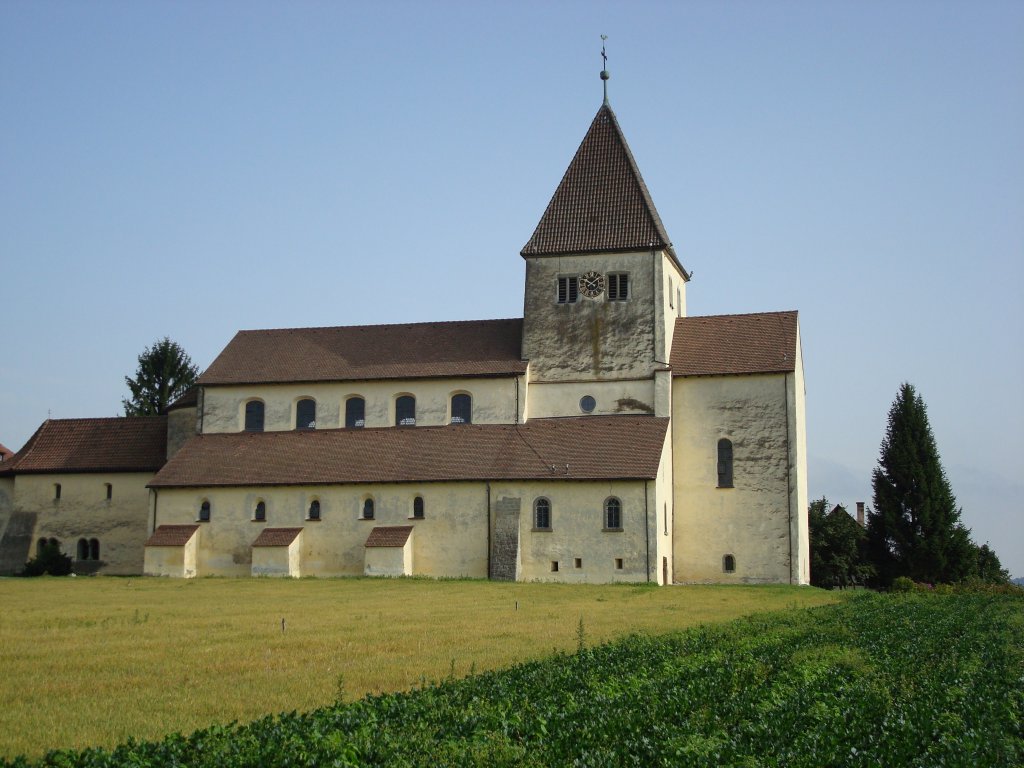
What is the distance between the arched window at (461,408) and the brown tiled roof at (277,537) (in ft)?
28.1

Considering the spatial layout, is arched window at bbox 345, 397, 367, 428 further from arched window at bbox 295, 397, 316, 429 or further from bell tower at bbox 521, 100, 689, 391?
bell tower at bbox 521, 100, 689, 391

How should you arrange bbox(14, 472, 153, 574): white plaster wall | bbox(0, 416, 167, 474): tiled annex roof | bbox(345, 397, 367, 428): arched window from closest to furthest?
bbox(345, 397, 367, 428): arched window < bbox(14, 472, 153, 574): white plaster wall < bbox(0, 416, 167, 474): tiled annex roof

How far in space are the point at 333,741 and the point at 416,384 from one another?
42.2 meters

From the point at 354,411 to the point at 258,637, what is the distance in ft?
97.1

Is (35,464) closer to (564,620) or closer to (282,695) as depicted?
(564,620)

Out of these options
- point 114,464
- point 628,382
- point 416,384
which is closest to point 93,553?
point 114,464

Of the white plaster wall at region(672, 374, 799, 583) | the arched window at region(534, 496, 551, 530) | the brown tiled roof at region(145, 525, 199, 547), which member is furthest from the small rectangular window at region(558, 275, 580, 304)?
the brown tiled roof at region(145, 525, 199, 547)

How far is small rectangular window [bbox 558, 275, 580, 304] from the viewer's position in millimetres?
54188

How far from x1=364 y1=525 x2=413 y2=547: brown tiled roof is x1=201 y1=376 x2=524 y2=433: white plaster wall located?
18.5 ft

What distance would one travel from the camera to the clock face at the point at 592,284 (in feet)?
177

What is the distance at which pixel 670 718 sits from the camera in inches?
614

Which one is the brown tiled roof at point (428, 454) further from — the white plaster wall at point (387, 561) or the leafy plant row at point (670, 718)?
the leafy plant row at point (670, 718)

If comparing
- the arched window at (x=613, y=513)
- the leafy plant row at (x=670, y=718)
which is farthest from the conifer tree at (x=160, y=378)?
the leafy plant row at (x=670, y=718)

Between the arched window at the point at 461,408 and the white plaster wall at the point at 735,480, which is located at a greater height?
the arched window at the point at 461,408
